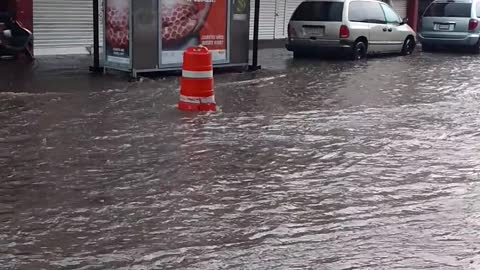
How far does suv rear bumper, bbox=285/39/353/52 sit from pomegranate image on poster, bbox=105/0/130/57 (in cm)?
703

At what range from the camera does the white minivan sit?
64.3ft

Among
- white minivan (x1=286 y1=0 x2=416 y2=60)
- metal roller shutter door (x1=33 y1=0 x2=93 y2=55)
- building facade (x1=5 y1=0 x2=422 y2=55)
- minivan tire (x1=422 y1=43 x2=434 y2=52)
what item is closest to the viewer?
building facade (x1=5 y1=0 x2=422 y2=55)

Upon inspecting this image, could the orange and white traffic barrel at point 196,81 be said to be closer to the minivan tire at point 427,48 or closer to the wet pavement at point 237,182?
the wet pavement at point 237,182

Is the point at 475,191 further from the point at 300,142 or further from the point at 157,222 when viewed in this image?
the point at 157,222

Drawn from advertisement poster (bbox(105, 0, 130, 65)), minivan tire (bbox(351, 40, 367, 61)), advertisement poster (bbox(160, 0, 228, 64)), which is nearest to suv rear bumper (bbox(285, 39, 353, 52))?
minivan tire (bbox(351, 40, 367, 61))

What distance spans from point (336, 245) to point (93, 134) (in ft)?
14.4

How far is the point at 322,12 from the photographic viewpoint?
1977cm

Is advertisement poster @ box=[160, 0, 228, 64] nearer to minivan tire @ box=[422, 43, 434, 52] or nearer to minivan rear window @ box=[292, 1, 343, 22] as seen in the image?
minivan rear window @ box=[292, 1, 343, 22]

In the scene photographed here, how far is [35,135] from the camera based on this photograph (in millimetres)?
8883

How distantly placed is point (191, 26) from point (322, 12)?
599cm

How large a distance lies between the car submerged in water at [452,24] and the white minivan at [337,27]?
396 centimetres

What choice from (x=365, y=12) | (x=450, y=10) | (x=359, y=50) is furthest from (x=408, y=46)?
(x=359, y=50)

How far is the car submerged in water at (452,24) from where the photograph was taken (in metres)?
24.0

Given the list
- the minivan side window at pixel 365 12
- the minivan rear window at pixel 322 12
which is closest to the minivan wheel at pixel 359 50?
the minivan side window at pixel 365 12
